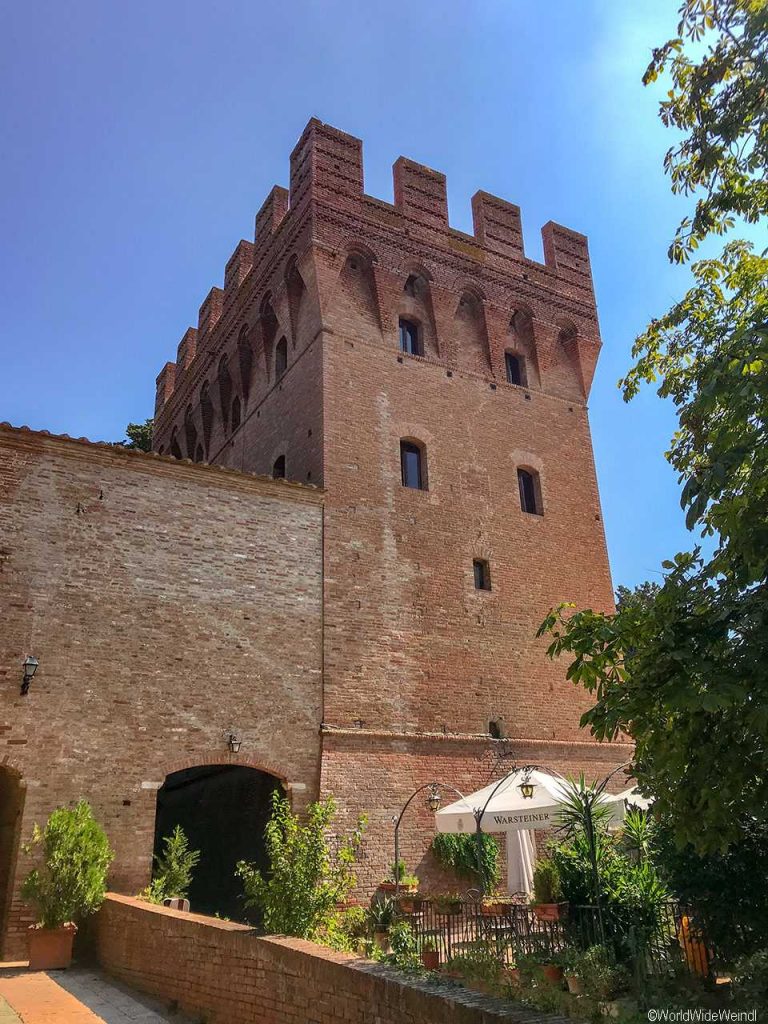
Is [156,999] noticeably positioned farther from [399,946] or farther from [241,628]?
[241,628]

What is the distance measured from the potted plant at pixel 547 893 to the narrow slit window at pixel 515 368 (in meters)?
12.1

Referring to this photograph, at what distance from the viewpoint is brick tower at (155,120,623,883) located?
48.4 feet

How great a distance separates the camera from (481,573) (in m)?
17.0

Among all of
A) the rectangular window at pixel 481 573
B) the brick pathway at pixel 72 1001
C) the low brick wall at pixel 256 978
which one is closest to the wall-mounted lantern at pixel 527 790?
the low brick wall at pixel 256 978

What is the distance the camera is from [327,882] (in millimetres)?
8422

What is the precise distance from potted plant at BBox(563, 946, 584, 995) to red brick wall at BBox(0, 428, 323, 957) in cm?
612

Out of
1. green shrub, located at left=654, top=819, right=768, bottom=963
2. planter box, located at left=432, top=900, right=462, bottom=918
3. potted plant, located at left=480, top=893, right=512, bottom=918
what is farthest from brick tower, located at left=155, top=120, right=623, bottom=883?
green shrub, located at left=654, top=819, right=768, bottom=963

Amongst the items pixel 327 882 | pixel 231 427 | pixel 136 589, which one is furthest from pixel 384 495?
pixel 327 882

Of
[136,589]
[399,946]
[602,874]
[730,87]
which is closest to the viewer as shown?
[730,87]

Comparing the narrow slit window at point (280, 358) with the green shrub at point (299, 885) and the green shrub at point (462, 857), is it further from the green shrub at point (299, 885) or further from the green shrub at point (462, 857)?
the green shrub at point (299, 885)

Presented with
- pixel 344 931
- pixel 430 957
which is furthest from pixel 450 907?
pixel 430 957

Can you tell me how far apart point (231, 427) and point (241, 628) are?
31.7 feet

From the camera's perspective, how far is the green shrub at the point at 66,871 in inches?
397

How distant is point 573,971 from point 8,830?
8.34 metres
